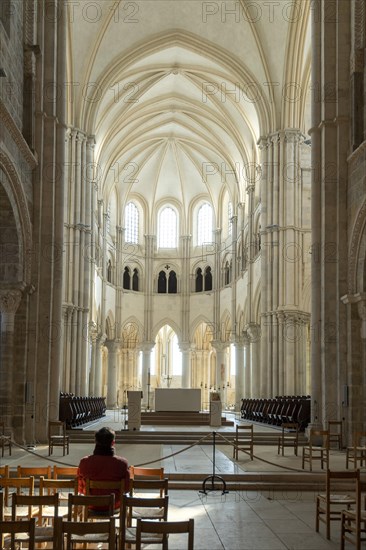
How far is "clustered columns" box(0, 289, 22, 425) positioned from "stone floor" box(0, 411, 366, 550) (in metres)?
1.30

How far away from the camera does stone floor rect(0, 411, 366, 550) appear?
358 inches

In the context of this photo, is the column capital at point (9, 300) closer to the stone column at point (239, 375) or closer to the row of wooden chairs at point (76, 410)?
the row of wooden chairs at point (76, 410)

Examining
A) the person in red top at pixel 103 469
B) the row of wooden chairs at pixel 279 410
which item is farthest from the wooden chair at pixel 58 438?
the person in red top at pixel 103 469

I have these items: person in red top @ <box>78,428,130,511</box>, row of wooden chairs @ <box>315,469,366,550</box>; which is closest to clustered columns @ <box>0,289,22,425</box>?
row of wooden chairs @ <box>315,469,366,550</box>

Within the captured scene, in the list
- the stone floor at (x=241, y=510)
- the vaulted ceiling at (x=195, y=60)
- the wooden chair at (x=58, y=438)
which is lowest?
the stone floor at (x=241, y=510)

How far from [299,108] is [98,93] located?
32.1 ft

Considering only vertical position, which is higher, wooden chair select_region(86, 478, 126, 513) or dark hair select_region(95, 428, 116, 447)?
dark hair select_region(95, 428, 116, 447)

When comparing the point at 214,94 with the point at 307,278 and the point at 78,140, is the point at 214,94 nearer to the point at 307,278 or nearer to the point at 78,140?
the point at 78,140

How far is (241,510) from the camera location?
37.2 ft

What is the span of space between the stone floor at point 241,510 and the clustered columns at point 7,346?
130 cm

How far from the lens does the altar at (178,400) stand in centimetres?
2986

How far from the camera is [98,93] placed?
3628cm

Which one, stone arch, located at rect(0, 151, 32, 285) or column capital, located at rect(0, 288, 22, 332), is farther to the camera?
column capital, located at rect(0, 288, 22, 332)

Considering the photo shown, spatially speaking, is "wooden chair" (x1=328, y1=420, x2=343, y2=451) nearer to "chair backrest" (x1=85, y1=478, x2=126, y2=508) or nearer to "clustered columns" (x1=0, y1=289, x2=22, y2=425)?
"clustered columns" (x1=0, y1=289, x2=22, y2=425)
